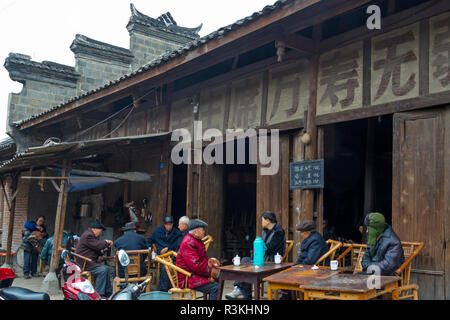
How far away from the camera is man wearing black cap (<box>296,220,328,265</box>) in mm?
6188

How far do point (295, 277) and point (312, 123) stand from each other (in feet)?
10.4

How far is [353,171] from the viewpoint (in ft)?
36.6

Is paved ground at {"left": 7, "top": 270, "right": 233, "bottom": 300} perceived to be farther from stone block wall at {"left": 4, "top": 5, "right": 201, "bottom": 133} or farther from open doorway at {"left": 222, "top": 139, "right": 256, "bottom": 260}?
stone block wall at {"left": 4, "top": 5, "right": 201, "bottom": 133}

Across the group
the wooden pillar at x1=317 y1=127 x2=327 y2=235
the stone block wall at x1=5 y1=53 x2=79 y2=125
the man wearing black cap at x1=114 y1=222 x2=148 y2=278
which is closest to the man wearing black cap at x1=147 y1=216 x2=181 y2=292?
the man wearing black cap at x1=114 y1=222 x2=148 y2=278

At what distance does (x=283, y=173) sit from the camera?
7863 mm

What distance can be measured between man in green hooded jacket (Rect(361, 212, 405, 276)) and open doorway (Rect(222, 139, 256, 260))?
671 centimetres

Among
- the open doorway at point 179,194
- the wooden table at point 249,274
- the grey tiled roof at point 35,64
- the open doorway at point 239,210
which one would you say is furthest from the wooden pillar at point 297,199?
the grey tiled roof at point 35,64

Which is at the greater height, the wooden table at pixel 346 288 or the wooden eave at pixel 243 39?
the wooden eave at pixel 243 39

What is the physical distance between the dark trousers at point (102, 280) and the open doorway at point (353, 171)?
525cm

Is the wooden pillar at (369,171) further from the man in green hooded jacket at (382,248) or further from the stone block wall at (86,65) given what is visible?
the stone block wall at (86,65)

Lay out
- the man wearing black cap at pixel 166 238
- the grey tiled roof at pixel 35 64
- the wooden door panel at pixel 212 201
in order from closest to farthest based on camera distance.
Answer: the man wearing black cap at pixel 166 238 → the wooden door panel at pixel 212 201 → the grey tiled roof at pixel 35 64

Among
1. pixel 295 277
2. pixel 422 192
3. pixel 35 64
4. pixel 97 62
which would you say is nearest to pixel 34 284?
pixel 295 277

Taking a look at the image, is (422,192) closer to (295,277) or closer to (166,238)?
(295,277)

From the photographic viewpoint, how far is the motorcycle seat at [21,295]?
488 centimetres
